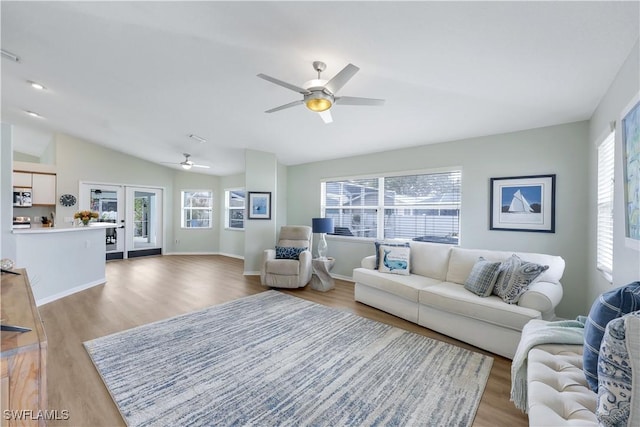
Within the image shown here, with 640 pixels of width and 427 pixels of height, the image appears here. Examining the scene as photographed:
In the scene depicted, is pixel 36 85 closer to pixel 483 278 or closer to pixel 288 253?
pixel 288 253

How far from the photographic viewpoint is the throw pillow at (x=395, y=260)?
366 cm

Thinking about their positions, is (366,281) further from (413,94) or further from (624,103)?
(624,103)

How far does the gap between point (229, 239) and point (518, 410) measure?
23.8ft

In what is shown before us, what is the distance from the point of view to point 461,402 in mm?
1880

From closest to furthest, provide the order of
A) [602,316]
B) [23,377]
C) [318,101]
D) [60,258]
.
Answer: [23,377] → [602,316] → [318,101] → [60,258]

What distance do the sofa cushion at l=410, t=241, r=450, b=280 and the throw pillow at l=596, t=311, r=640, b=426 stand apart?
7.97ft

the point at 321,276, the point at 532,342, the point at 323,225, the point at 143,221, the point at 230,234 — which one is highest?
the point at 323,225

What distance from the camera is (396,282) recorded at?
130 inches

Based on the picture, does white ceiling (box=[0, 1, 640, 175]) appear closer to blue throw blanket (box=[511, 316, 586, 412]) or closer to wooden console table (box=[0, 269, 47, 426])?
blue throw blanket (box=[511, 316, 586, 412])

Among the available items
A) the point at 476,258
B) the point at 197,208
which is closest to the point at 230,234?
the point at 197,208

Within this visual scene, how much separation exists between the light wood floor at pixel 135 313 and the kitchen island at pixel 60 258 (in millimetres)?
216

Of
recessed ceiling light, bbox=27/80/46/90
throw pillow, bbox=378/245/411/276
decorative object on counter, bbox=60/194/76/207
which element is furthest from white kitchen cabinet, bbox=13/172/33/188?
throw pillow, bbox=378/245/411/276

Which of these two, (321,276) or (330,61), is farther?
(321,276)

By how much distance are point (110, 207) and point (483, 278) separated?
8333 mm
